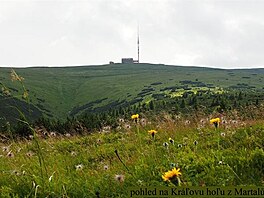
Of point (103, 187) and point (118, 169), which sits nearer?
point (103, 187)

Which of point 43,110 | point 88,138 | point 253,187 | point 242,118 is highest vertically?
point 253,187

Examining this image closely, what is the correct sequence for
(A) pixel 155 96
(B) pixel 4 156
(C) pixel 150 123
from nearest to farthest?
(B) pixel 4 156, (C) pixel 150 123, (A) pixel 155 96

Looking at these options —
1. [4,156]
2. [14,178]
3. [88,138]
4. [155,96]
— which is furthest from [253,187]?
[155,96]

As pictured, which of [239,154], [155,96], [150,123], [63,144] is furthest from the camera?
[155,96]

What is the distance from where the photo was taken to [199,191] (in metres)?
3.69

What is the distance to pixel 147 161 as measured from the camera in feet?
17.3

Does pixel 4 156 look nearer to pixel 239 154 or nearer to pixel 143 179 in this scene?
pixel 143 179

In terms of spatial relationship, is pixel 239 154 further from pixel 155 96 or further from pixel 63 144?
pixel 155 96

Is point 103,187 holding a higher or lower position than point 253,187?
lower

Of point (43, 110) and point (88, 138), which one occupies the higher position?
point (88, 138)

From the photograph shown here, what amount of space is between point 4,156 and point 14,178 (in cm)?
252

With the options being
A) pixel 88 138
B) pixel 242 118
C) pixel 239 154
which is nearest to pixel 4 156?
pixel 88 138

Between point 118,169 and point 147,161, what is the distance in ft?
1.47

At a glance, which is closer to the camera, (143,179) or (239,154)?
(143,179)
